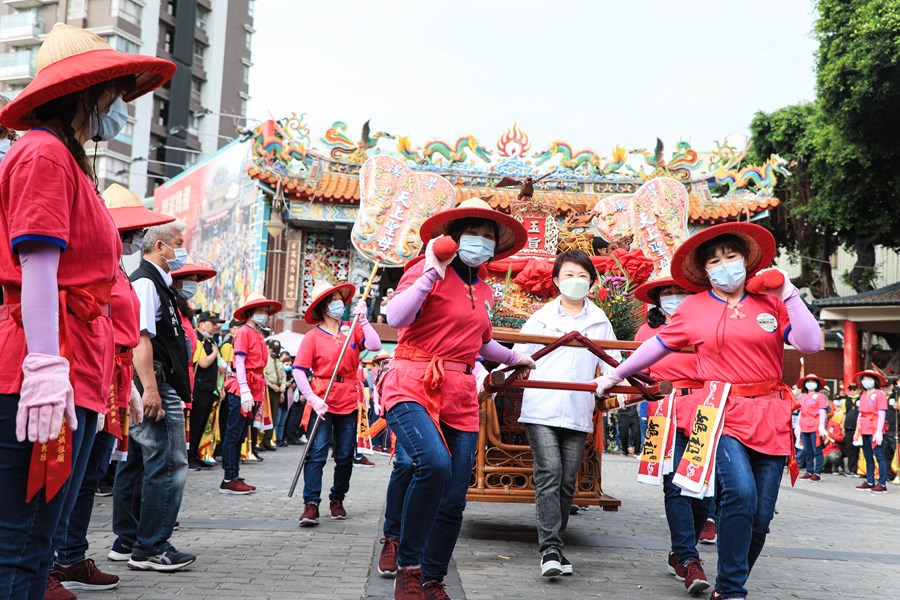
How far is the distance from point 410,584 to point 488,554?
212cm

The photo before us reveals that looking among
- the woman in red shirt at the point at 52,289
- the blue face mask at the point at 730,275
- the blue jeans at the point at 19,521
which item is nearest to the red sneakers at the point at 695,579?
the blue face mask at the point at 730,275

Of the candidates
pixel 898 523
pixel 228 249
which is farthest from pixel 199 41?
pixel 898 523

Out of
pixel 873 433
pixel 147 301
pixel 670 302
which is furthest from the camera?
pixel 873 433

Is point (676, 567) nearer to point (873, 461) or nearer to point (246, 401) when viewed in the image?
point (246, 401)

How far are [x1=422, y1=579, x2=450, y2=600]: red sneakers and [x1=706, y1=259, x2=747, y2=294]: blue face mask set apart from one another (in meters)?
2.26

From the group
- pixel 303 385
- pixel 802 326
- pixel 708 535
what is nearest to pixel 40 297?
pixel 802 326

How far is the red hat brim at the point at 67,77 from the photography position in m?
2.90

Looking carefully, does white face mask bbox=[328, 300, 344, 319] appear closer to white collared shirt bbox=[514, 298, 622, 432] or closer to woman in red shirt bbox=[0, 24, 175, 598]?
white collared shirt bbox=[514, 298, 622, 432]

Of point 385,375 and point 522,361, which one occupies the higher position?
point 522,361

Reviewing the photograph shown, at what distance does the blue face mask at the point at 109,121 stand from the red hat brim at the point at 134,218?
70.3 inches

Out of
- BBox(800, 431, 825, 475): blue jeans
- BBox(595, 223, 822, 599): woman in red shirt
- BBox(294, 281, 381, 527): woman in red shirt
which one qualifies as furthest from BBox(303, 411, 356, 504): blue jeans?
BBox(800, 431, 825, 475): blue jeans

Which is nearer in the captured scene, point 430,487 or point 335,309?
point 430,487

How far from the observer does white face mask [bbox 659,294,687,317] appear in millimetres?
7148

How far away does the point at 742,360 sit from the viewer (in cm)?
491
